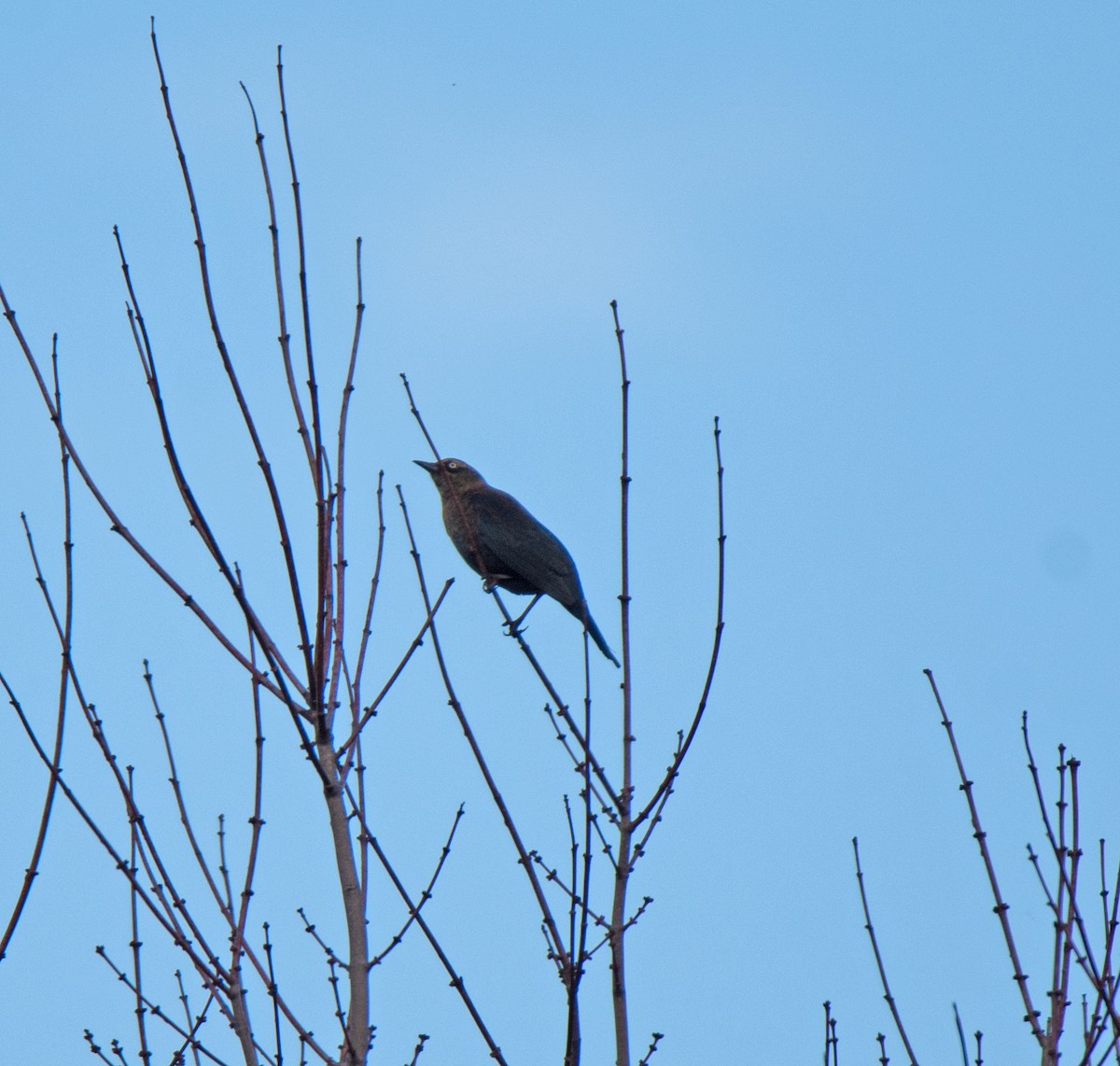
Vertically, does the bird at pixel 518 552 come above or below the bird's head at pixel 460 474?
below

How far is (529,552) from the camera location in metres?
8.27

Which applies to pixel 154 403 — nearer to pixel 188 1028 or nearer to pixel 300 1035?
pixel 300 1035

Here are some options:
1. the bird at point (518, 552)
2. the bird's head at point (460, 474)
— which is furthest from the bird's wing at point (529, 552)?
the bird's head at point (460, 474)

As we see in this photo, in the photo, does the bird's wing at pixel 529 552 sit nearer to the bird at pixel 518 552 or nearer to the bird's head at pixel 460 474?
the bird at pixel 518 552

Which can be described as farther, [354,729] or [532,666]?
[532,666]

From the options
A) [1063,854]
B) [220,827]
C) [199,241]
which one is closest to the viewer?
[199,241]

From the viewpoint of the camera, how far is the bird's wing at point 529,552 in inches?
322

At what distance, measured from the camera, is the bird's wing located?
818 cm

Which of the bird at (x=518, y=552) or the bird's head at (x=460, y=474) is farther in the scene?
the bird's head at (x=460, y=474)

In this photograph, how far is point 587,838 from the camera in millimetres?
3447

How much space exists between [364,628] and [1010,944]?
1.82 m

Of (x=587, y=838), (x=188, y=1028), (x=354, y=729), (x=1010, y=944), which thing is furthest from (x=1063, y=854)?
(x=188, y=1028)

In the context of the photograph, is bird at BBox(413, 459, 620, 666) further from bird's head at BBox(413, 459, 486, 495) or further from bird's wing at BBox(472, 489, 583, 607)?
bird's head at BBox(413, 459, 486, 495)

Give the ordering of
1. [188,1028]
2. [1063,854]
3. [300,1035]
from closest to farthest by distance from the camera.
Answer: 1. [300,1035]
2. [1063,854]
3. [188,1028]
